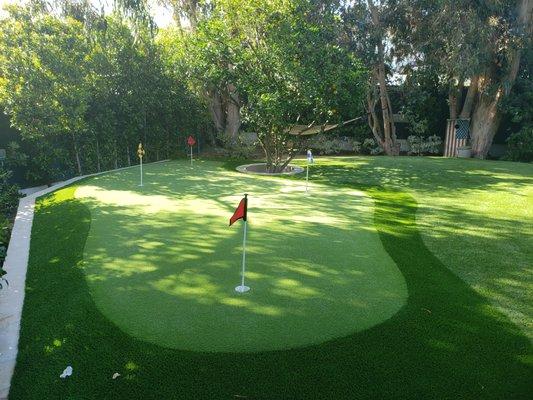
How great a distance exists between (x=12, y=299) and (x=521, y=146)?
59.5 feet

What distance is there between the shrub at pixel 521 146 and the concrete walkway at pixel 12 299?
17.3 m

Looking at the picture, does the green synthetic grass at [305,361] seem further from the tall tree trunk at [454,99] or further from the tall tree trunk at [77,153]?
the tall tree trunk at [454,99]

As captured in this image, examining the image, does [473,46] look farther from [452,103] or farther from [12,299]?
[12,299]

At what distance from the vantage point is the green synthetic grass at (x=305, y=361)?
2758 millimetres

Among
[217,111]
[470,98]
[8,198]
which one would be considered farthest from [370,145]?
[8,198]

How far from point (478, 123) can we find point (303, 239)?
1561 cm

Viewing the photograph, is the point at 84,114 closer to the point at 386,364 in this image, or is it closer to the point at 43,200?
the point at 43,200

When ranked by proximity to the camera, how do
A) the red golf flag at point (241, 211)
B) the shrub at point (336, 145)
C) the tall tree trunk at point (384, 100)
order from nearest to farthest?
1. the red golf flag at point (241, 211)
2. the tall tree trunk at point (384, 100)
3. the shrub at point (336, 145)

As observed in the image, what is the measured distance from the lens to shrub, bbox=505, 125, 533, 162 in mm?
16562

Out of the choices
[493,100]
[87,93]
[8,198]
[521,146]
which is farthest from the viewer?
[493,100]

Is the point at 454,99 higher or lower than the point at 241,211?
higher

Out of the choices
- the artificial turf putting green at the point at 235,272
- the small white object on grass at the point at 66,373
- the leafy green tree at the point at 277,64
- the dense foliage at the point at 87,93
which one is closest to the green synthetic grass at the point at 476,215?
the artificial turf putting green at the point at 235,272

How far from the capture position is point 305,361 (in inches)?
119

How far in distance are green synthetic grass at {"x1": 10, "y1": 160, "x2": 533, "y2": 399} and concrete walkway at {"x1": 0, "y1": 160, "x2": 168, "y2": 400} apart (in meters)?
0.07
